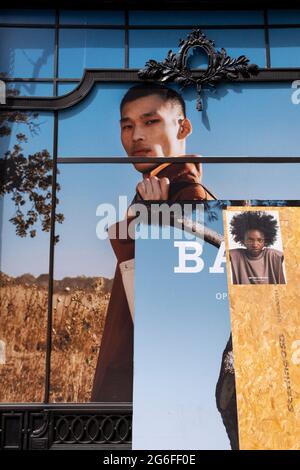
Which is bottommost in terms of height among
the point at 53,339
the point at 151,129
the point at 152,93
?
the point at 53,339

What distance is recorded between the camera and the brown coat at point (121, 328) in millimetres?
6012

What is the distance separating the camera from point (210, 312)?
5.95 m

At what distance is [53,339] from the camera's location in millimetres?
6148

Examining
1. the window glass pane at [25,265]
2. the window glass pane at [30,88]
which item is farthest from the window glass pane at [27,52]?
the window glass pane at [25,265]

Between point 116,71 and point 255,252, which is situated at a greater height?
point 116,71
